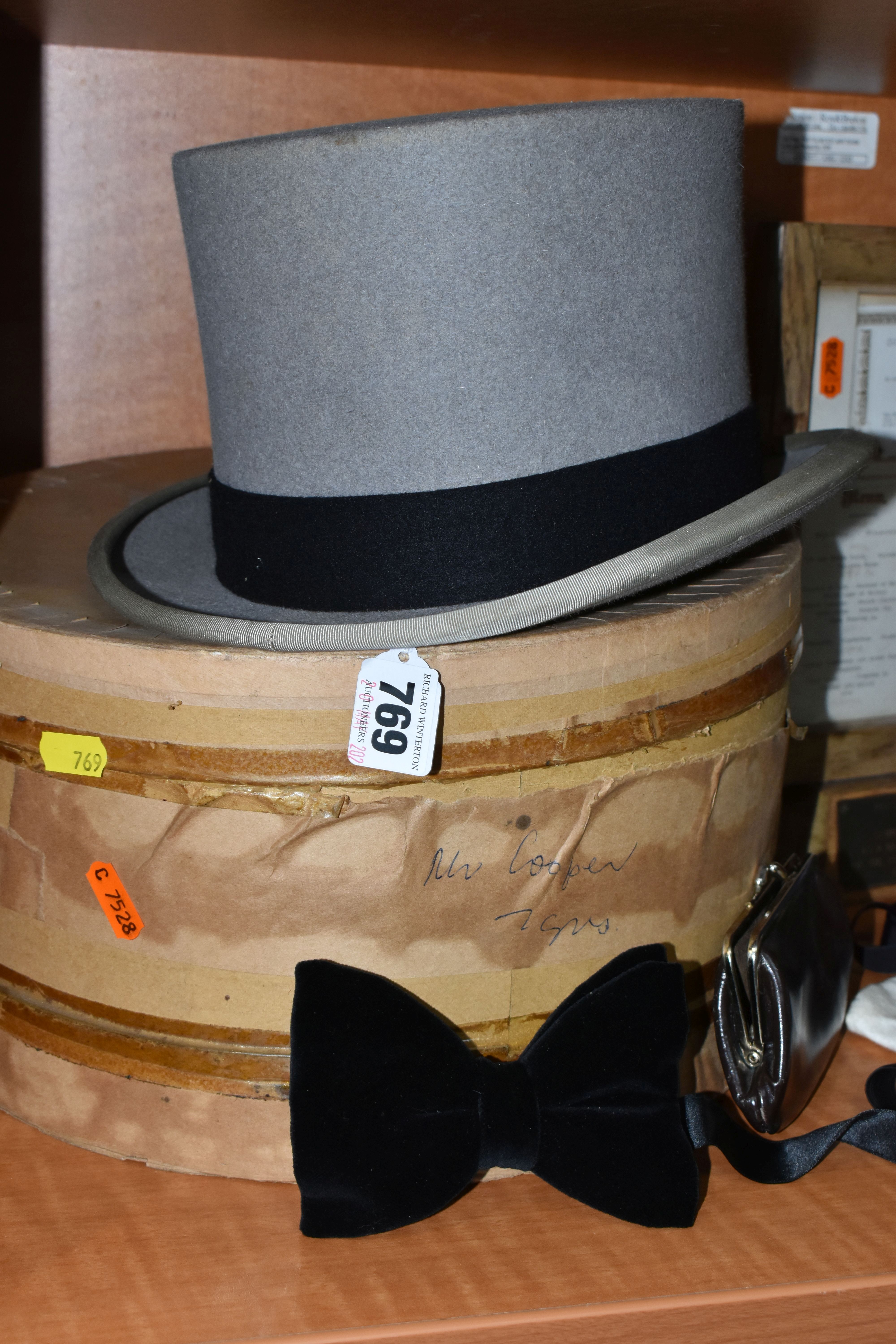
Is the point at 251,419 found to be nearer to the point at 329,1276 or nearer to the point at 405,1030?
the point at 405,1030

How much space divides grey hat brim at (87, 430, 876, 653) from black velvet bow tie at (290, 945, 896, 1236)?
18cm

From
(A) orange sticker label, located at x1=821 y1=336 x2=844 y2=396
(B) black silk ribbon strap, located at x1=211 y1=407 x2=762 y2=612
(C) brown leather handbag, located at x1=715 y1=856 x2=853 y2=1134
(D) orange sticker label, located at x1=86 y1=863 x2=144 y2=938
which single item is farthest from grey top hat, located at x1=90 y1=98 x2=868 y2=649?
(A) orange sticker label, located at x1=821 y1=336 x2=844 y2=396

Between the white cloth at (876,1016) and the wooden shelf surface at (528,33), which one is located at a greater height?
the wooden shelf surface at (528,33)

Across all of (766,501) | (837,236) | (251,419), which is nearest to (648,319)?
(766,501)

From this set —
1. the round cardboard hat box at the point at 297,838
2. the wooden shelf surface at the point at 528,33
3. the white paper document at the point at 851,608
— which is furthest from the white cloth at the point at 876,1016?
the wooden shelf surface at the point at 528,33

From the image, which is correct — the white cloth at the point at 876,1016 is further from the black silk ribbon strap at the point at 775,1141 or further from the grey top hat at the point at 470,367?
the grey top hat at the point at 470,367

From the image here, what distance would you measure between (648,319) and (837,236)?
0.48 metres

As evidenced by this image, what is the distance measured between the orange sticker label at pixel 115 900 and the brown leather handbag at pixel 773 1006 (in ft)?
1.17

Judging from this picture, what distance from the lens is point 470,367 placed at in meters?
0.63

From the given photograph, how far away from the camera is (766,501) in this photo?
0.65 m

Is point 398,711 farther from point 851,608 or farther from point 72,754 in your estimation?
point 851,608

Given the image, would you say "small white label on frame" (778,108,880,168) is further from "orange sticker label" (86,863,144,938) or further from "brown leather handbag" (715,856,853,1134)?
"orange sticker label" (86,863,144,938)

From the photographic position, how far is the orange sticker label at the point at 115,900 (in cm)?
66

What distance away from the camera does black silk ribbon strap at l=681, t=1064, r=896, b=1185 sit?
2.28 feet
